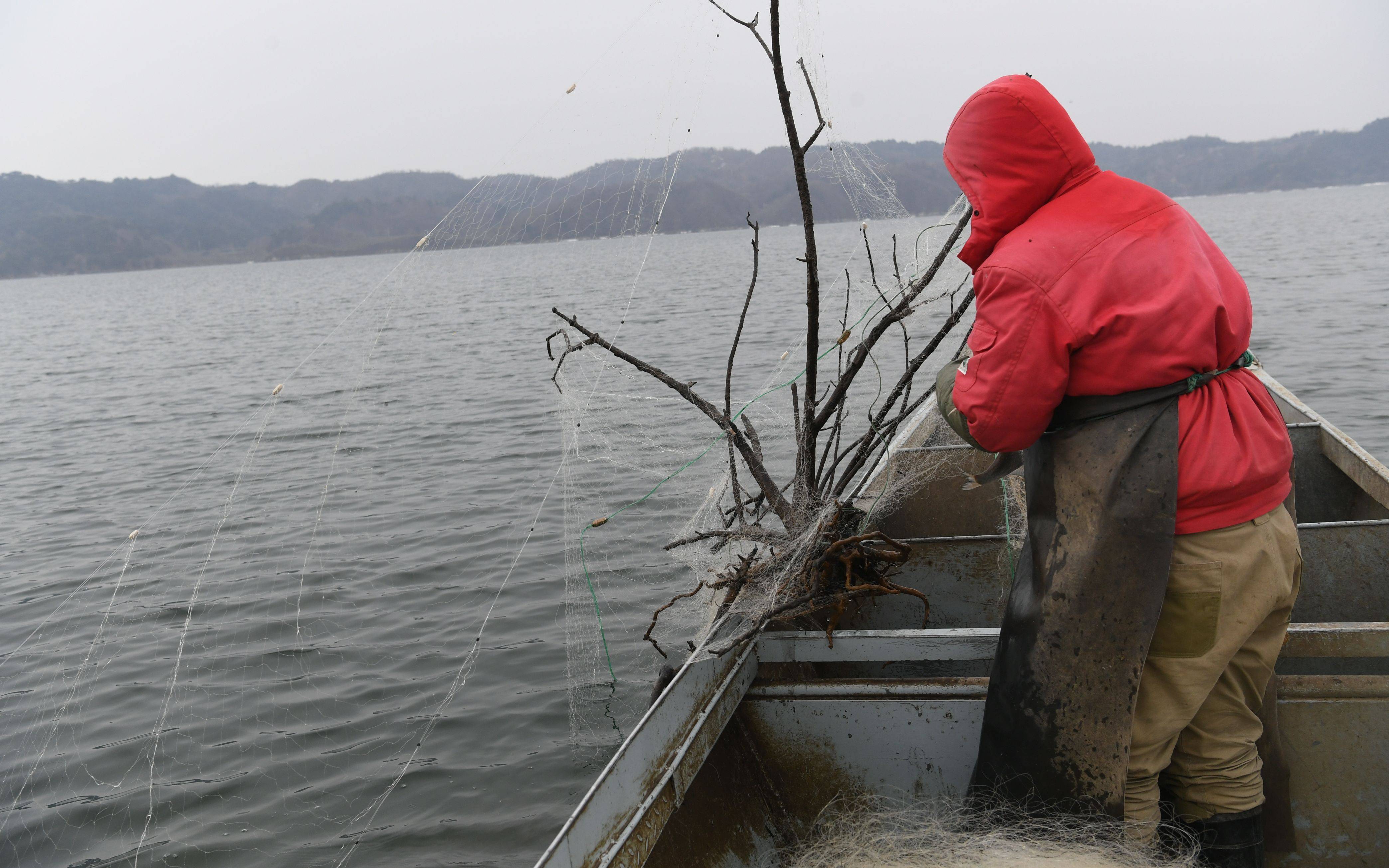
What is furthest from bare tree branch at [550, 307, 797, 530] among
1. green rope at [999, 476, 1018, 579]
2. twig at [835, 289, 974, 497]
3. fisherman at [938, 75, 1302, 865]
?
fisherman at [938, 75, 1302, 865]

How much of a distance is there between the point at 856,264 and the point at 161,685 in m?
9.30

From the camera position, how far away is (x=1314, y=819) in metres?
2.37

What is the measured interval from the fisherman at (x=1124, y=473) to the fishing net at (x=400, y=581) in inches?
42.0

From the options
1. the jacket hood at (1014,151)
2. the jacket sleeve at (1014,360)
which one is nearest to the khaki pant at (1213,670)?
the jacket sleeve at (1014,360)

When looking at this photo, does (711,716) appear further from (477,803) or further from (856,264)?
(856,264)

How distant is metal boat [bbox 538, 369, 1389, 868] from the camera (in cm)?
231

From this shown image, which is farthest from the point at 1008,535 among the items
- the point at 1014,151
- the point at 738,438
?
the point at 1014,151

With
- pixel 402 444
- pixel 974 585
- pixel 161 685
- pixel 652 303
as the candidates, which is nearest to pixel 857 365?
pixel 974 585

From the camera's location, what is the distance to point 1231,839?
1981 millimetres

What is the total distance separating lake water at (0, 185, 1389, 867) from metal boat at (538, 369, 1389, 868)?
1.60m

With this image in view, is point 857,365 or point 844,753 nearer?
point 844,753

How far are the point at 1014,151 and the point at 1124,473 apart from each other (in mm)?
720

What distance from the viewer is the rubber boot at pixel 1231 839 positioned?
1.97 meters

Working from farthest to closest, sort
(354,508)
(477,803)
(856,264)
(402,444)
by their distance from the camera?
(856,264), (402,444), (354,508), (477,803)
